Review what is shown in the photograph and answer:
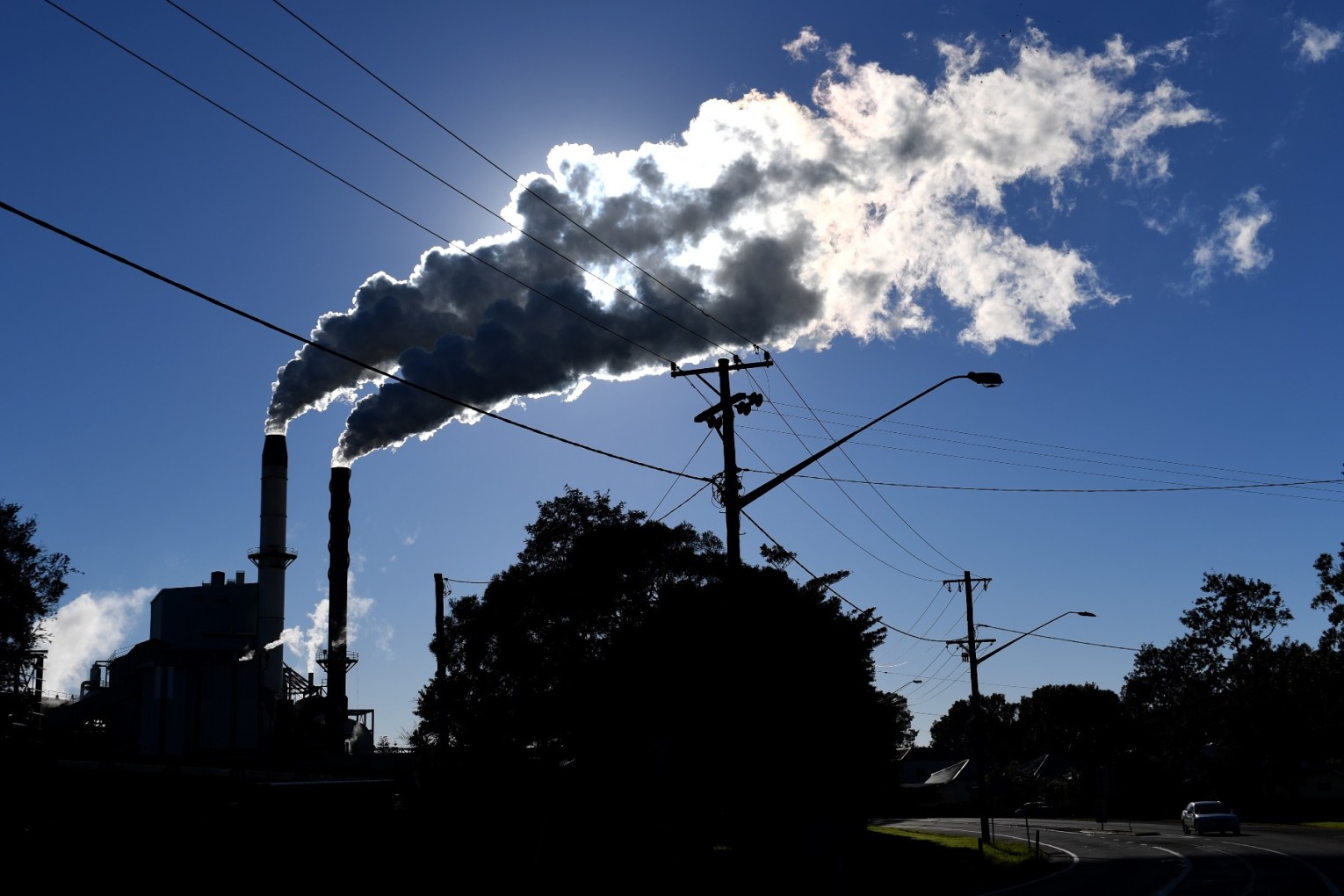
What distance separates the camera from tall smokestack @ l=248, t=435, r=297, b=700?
5447 cm

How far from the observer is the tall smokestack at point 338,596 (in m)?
54.2

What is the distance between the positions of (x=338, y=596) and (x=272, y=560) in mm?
3735

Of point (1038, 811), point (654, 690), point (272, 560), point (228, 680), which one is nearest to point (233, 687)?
point (228, 680)

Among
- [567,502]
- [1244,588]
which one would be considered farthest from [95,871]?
[1244,588]

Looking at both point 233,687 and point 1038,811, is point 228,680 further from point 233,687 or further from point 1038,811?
point 1038,811

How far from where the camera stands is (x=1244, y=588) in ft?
283

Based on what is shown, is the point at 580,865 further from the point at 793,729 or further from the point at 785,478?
the point at 785,478

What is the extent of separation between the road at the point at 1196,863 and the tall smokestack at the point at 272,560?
36.2 meters

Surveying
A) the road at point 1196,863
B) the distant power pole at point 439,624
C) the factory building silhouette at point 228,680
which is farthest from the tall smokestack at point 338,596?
the road at point 1196,863

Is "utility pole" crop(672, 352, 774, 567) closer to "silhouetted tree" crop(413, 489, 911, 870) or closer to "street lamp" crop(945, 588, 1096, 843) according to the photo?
"silhouetted tree" crop(413, 489, 911, 870)

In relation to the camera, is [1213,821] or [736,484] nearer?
[736,484]

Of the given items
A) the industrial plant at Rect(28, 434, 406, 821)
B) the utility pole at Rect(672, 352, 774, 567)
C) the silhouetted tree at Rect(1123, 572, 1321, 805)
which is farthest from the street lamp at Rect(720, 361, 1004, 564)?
the silhouetted tree at Rect(1123, 572, 1321, 805)

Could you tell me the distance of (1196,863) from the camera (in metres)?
32.5

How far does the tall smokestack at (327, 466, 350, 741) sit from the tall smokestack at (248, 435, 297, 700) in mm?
2420
